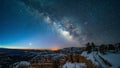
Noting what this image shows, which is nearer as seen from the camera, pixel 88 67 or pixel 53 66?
pixel 88 67

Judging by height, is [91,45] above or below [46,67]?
above

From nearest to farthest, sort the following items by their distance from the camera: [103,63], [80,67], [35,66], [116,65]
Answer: [116,65] → [103,63] → [80,67] → [35,66]

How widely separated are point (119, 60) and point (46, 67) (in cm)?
1764

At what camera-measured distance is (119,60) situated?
19.6 m

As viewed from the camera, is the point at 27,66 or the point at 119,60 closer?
the point at 119,60

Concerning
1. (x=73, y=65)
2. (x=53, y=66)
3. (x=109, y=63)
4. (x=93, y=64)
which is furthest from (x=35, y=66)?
(x=109, y=63)

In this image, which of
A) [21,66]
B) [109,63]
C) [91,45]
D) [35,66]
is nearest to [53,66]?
[35,66]

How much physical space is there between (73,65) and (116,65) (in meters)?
6.76

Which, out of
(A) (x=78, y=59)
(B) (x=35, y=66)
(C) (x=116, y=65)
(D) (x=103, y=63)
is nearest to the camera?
(C) (x=116, y=65)

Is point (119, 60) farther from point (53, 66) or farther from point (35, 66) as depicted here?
point (35, 66)

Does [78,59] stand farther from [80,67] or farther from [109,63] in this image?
[109,63]

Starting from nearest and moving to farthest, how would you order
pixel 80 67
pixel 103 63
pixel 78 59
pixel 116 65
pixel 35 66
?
pixel 116 65 → pixel 103 63 → pixel 80 67 → pixel 78 59 → pixel 35 66

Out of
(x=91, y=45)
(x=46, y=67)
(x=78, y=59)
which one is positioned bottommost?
(x=46, y=67)

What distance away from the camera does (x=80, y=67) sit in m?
21.5
